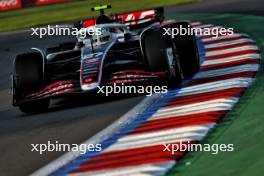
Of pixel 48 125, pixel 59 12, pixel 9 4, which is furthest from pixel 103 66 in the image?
pixel 9 4

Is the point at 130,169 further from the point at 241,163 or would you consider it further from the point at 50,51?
the point at 50,51

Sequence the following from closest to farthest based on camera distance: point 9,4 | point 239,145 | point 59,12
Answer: point 239,145 < point 59,12 < point 9,4

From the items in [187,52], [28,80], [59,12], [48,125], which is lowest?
[59,12]

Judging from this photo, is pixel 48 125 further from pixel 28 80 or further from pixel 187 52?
pixel 187 52

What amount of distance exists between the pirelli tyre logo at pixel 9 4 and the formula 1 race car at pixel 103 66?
38716 millimetres

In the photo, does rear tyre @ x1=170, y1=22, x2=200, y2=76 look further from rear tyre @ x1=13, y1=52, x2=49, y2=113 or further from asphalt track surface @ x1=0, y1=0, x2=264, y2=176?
rear tyre @ x1=13, y1=52, x2=49, y2=113

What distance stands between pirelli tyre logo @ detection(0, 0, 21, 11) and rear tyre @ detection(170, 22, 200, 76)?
39.5m

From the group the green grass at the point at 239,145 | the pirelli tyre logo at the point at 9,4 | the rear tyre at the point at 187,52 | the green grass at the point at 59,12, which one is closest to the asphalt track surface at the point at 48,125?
the rear tyre at the point at 187,52

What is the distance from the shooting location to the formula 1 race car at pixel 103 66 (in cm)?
1174

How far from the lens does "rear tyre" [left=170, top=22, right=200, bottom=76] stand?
42.9ft

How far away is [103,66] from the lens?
12047mm

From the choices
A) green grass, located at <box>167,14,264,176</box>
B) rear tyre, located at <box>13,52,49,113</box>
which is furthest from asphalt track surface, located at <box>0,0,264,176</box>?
green grass, located at <box>167,14,264,176</box>

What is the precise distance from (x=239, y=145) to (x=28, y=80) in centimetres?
546

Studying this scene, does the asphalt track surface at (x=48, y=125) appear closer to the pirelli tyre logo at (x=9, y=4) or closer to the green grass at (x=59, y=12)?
the green grass at (x=59, y=12)
